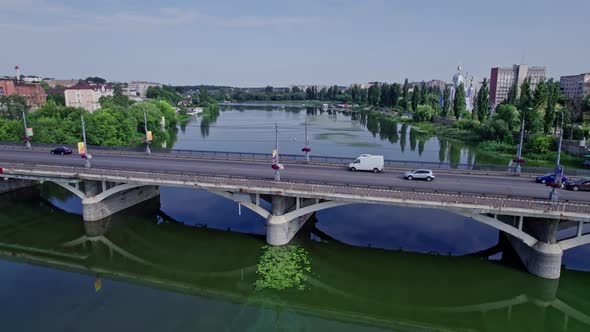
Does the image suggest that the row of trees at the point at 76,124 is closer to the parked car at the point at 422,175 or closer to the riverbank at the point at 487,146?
the parked car at the point at 422,175

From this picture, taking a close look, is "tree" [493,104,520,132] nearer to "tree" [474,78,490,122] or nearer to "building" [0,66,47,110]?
"tree" [474,78,490,122]

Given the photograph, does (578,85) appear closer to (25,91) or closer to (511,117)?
(511,117)

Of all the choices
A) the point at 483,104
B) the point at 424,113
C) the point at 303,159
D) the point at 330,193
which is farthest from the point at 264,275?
the point at 424,113

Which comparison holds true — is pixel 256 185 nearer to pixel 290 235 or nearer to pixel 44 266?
pixel 290 235

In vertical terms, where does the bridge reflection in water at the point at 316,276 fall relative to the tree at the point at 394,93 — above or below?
below

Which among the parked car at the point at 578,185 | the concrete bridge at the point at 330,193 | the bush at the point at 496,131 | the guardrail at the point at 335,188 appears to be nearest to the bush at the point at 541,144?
the bush at the point at 496,131

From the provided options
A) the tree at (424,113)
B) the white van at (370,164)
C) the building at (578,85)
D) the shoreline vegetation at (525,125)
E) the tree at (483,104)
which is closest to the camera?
the white van at (370,164)

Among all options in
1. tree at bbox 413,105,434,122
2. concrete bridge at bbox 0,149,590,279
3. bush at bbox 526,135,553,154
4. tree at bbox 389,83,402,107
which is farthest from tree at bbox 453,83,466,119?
concrete bridge at bbox 0,149,590,279
